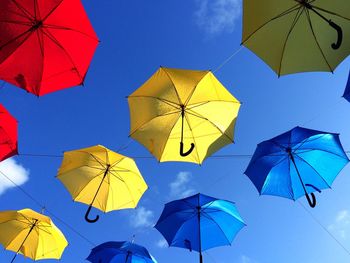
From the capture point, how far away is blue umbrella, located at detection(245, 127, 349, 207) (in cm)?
859

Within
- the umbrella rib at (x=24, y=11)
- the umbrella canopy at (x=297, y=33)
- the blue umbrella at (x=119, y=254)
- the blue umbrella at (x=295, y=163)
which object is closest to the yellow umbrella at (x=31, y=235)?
the blue umbrella at (x=119, y=254)

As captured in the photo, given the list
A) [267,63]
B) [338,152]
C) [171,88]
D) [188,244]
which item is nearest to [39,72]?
[171,88]

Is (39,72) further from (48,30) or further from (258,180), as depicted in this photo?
(258,180)

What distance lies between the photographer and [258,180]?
30.6 feet

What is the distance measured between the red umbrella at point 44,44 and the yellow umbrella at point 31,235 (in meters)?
5.47

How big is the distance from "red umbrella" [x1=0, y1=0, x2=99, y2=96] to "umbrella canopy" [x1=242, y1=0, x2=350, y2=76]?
11.0 ft

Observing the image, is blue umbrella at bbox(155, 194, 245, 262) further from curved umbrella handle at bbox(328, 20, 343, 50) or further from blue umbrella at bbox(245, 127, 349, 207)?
curved umbrella handle at bbox(328, 20, 343, 50)

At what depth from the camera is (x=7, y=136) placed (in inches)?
328

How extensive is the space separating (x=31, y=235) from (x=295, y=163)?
346 inches

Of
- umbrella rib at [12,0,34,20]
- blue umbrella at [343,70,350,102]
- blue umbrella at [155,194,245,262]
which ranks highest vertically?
umbrella rib at [12,0,34,20]

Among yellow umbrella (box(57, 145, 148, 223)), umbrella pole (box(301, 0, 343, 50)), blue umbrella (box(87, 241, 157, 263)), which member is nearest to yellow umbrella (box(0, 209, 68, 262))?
blue umbrella (box(87, 241, 157, 263))

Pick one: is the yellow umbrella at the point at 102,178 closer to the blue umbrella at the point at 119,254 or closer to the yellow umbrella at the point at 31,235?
the blue umbrella at the point at 119,254

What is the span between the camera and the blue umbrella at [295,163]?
28.2ft

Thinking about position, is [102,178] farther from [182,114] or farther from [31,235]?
[31,235]
